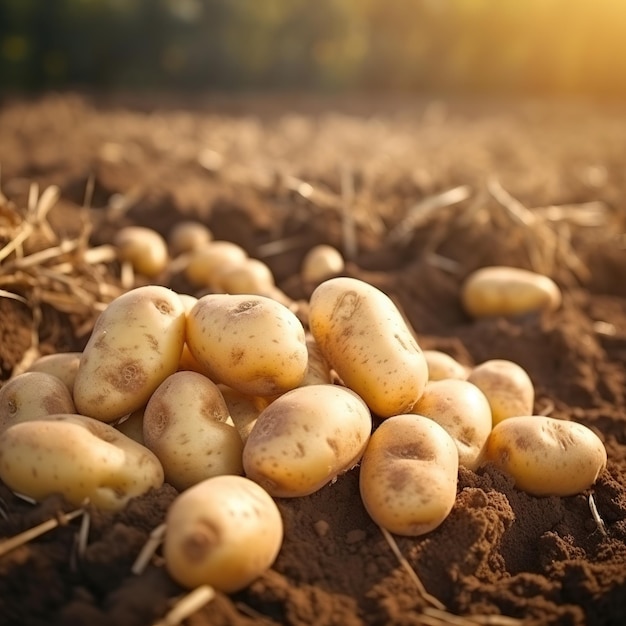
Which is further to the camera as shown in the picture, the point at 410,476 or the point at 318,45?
the point at 318,45

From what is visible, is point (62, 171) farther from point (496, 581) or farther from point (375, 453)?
point (496, 581)

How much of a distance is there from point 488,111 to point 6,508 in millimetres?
8227

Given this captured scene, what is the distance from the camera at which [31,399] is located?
7.05ft

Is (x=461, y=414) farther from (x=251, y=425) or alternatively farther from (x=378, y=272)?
(x=378, y=272)

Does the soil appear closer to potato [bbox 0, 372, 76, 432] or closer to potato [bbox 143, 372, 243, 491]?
potato [bbox 143, 372, 243, 491]

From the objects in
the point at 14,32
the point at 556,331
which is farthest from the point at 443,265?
the point at 14,32

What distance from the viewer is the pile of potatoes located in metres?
1.87

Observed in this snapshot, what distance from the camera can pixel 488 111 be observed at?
9.03m

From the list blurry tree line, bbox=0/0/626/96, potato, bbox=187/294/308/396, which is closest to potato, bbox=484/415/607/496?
potato, bbox=187/294/308/396

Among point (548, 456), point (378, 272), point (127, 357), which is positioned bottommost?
point (378, 272)

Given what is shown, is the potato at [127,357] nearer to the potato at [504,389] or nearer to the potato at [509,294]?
the potato at [504,389]

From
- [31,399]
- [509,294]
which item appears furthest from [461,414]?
[509,294]

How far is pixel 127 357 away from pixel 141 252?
1.67 meters

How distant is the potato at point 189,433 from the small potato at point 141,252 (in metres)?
1.71
